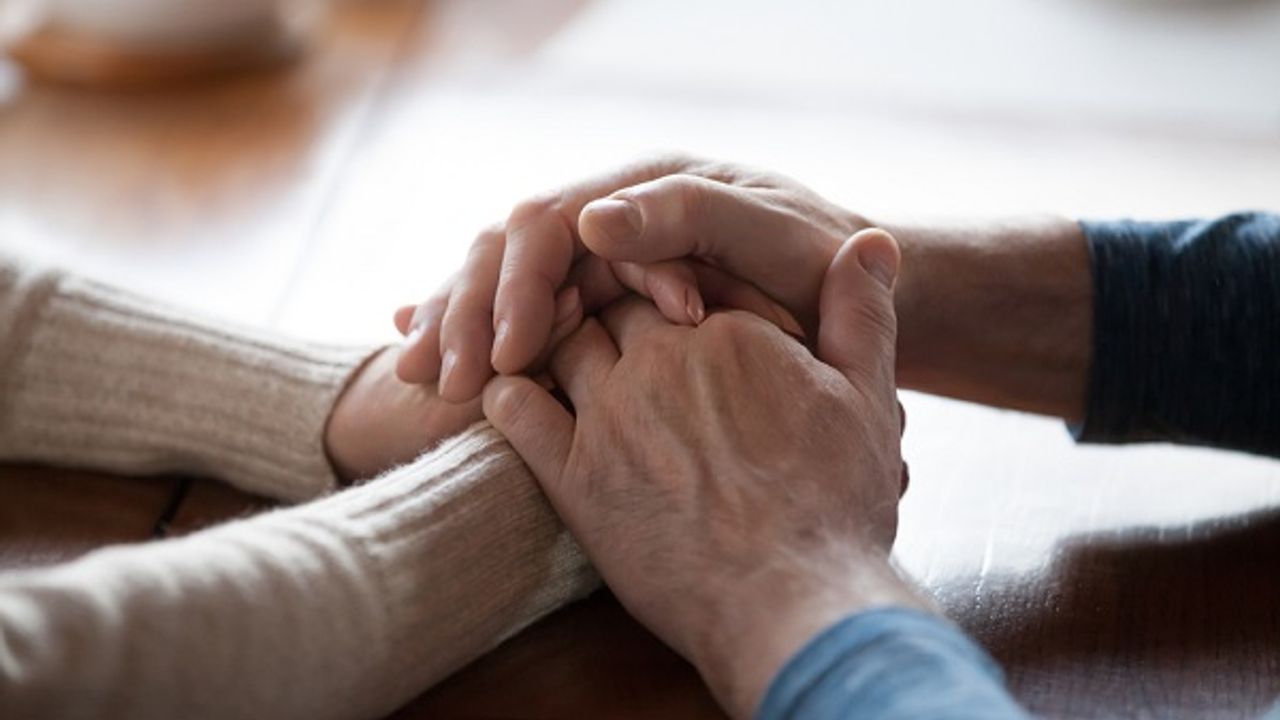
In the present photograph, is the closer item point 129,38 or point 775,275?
point 775,275

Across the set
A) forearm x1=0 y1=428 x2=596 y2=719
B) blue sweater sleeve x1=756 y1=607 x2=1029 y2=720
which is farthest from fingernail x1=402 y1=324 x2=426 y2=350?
blue sweater sleeve x1=756 y1=607 x2=1029 y2=720

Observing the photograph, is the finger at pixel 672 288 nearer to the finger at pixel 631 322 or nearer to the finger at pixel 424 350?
the finger at pixel 631 322

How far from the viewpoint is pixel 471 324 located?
100 centimetres

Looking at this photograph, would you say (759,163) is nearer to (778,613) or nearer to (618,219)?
(618,219)

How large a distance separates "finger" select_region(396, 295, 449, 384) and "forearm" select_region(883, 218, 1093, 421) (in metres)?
0.29

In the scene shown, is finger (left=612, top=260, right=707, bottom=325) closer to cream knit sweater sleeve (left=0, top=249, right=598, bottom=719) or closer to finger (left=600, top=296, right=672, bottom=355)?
finger (left=600, top=296, right=672, bottom=355)

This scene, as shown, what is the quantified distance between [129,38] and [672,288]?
970 millimetres

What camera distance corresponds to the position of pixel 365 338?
123 cm

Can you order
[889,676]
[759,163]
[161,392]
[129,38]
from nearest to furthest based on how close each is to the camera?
[889,676] → [161,392] → [759,163] → [129,38]

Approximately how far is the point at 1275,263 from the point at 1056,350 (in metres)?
0.15

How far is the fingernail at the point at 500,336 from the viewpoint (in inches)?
38.5

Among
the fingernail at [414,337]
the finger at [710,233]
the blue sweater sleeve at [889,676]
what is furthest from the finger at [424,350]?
the blue sweater sleeve at [889,676]

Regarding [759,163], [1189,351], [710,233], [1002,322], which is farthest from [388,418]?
[759,163]

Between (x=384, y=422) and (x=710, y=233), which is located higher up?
(x=710, y=233)
